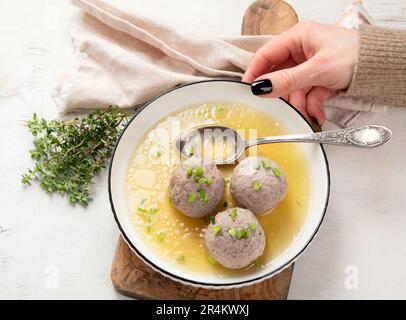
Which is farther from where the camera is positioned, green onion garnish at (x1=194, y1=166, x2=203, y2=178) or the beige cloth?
the beige cloth

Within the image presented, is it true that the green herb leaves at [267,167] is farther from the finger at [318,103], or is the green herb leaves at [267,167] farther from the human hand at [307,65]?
the finger at [318,103]

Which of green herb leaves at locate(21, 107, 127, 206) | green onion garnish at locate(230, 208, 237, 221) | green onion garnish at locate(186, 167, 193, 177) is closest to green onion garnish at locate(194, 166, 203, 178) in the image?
green onion garnish at locate(186, 167, 193, 177)

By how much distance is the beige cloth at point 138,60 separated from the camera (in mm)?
1882

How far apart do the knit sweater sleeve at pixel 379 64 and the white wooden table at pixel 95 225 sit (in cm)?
18

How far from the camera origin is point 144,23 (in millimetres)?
1940

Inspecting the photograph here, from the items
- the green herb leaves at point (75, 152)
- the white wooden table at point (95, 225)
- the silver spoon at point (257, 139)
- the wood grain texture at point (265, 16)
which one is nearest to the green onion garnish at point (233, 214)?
the silver spoon at point (257, 139)

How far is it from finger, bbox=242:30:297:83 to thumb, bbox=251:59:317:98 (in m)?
0.17

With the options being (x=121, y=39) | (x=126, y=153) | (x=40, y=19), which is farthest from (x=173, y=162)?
(x=40, y=19)

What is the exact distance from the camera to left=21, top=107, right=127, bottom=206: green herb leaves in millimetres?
1807

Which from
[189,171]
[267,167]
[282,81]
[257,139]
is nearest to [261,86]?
[282,81]

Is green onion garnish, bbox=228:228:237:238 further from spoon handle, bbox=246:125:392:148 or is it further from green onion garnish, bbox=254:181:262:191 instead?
spoon handle, bbox=246:125:392:148

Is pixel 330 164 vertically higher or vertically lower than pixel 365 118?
lower

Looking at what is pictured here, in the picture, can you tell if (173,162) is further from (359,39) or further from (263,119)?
(359,39)

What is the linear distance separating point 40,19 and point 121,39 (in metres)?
0.38
